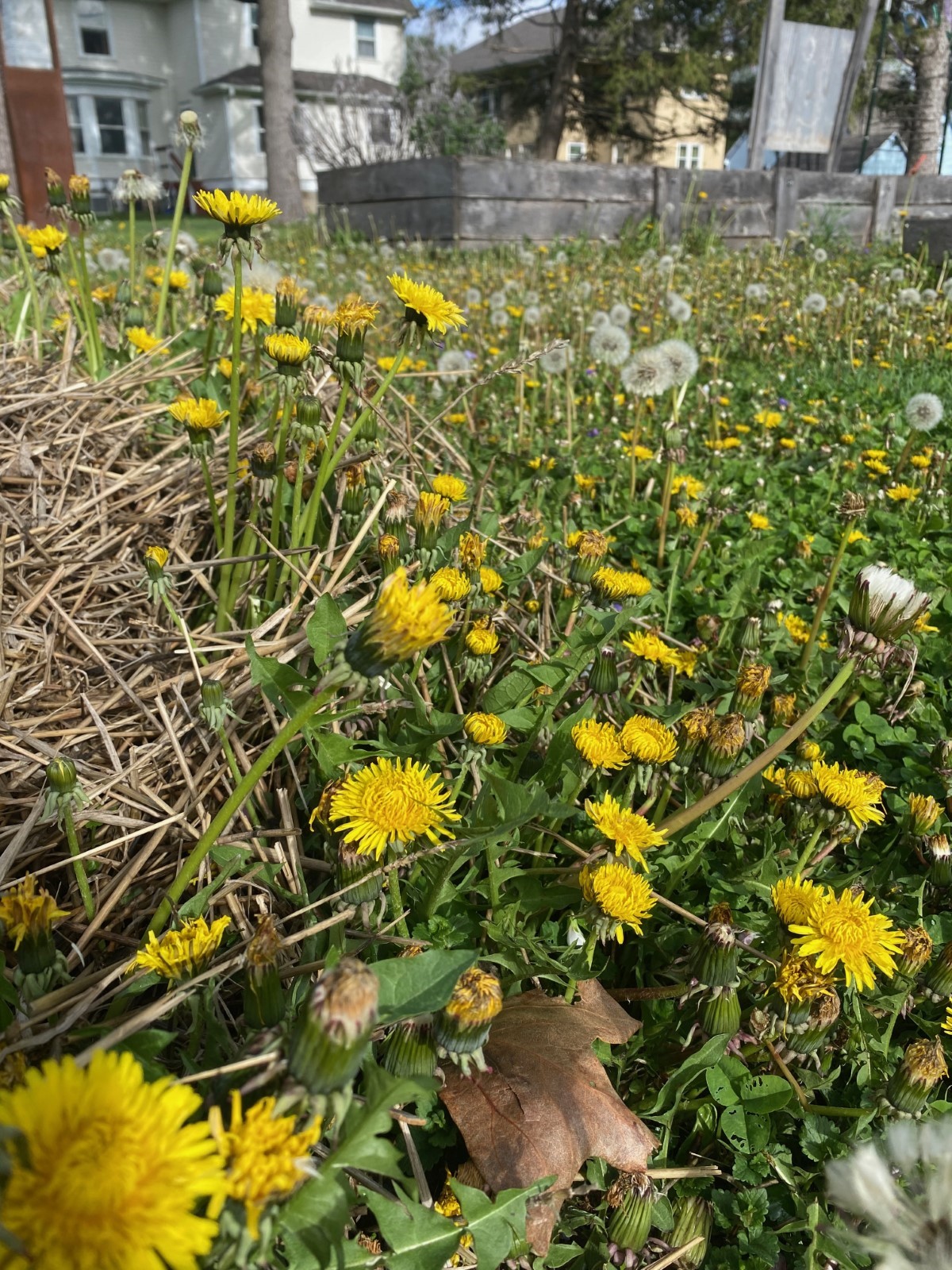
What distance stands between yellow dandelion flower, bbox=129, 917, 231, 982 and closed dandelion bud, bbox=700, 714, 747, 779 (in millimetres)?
873

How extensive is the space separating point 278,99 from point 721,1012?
60.7 ft

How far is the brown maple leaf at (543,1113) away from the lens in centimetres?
108

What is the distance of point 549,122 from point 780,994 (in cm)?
3135

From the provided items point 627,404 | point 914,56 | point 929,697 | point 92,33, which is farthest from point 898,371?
point 92,33

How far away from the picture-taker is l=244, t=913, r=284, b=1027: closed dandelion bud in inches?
34.9

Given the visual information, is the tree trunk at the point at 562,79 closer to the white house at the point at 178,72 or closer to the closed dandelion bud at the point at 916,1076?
the white house at the point at 178,72

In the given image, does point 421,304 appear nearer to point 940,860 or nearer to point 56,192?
point 940,860

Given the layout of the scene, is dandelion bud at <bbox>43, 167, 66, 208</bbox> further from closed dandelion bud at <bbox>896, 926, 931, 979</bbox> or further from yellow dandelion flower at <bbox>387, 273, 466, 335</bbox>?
closed dandelion bud at <bbox>896, 926, 931, 979</bbox>

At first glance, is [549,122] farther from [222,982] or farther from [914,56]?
[222,982]

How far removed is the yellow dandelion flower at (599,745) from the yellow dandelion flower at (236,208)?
968 millimetres

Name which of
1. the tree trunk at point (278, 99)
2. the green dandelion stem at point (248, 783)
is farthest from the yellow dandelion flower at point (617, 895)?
the tree trunk at point (278, 99)

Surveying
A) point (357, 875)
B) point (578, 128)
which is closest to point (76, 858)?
point (357, 875)

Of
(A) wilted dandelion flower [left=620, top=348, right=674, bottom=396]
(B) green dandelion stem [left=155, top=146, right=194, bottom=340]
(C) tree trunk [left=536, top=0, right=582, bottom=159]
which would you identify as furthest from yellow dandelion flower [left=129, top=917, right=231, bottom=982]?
(C) tree trunk [left=536, top=0, right=582, bottom=159]

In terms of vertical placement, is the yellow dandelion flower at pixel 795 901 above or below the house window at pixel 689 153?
below
